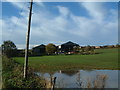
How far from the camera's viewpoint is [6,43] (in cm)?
5525

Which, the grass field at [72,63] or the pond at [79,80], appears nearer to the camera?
the pond at [79,80]

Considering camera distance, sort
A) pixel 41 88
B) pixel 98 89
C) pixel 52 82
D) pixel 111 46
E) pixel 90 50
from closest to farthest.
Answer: pixel 52 82 → pixel 41 88 → pixel 98 89 → pixel 90 50 → pixel 111 46

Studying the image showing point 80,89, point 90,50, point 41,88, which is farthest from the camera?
point 90,50

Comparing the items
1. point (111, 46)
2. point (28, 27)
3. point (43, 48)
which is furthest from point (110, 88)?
point (43, 48)

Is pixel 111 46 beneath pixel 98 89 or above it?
above

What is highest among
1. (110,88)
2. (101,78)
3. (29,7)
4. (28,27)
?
(29,7)

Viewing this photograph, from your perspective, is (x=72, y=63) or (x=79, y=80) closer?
(x=79, y=80)

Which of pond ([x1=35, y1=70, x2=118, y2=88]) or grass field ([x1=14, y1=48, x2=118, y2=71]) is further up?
grass field ([x1=14, y1=48, x2=118, y2=71])

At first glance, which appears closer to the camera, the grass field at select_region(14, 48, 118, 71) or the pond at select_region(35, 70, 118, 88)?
the pond at select_region(35, 70, 118, 88)

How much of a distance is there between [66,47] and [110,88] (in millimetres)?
67926

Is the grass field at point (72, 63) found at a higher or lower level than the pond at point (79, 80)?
higher

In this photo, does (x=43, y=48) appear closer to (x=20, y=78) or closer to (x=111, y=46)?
(x=111, y=46)

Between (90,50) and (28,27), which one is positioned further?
(90,50)

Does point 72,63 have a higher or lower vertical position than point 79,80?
higher
